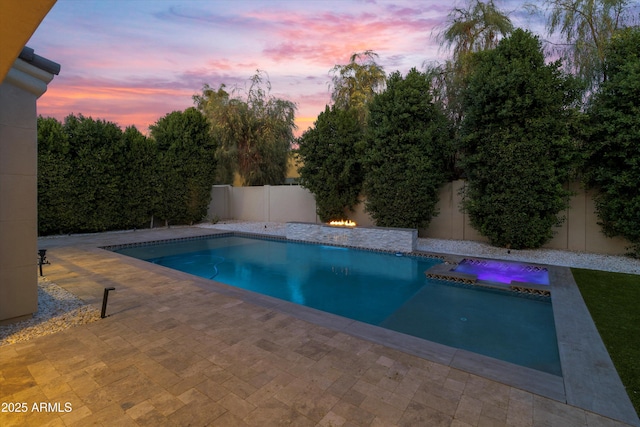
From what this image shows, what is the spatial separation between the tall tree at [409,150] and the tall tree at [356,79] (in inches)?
238

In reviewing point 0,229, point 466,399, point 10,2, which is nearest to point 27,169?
point 0,229

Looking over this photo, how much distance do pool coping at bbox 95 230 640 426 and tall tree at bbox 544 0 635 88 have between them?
25.0ft

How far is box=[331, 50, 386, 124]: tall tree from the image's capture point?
16.5 meters

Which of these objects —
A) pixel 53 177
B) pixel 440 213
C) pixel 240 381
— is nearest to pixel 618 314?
pixel 240 381

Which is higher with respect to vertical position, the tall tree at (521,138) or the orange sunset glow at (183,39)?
the orange sunset glow at (183,39)

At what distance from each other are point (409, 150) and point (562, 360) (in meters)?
7.88

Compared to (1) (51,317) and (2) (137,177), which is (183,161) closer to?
(2) (137,177)

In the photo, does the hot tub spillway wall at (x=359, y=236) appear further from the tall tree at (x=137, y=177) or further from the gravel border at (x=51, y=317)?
the gravel border at (x=51, y=317)

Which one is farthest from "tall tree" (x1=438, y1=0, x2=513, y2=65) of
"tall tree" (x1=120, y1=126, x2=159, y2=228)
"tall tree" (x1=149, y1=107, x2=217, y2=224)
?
"tall tree" (x1=120, y1=126, x2=159, y2=228)

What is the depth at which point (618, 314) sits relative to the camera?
4.50 m

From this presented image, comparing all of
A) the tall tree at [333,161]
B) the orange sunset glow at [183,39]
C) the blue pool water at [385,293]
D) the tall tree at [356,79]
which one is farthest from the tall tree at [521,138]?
the tall tree at [356,79]

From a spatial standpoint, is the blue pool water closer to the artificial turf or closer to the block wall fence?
the artificial turf

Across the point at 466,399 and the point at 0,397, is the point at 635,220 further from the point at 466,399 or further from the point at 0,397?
the point at 0,397

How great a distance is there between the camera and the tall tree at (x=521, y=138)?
807 centimetres
